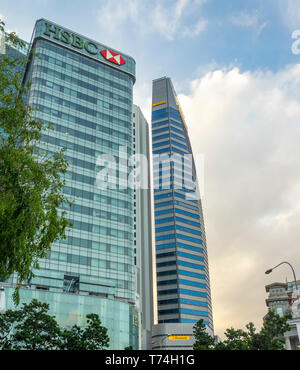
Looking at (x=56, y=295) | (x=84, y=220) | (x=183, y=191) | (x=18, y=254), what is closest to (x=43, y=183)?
(x=18, y=254)

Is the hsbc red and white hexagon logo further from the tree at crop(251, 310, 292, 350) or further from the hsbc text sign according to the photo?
the tree at crop(251, 310, 292, 350)

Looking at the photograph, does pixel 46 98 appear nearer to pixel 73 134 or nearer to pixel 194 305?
pixel 73 134

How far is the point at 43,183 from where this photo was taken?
1677 centimetres

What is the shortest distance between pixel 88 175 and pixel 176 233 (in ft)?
254

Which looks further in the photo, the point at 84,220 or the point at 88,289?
the point at 84,220

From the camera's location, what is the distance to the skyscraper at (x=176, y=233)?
138 metres

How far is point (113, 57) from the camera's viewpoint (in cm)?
10175

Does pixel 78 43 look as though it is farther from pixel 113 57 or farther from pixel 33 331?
pixel 33 331

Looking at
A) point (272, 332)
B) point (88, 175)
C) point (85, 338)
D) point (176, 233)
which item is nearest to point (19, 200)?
point (85, 338)

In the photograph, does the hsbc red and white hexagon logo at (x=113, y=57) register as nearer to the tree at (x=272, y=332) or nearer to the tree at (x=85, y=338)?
the tree at (x=85, y=338)

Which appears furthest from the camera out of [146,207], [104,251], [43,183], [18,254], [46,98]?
[146,207]

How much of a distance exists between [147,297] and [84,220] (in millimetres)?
69571

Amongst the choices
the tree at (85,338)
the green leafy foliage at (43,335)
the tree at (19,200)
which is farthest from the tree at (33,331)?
the tree at (19,200)

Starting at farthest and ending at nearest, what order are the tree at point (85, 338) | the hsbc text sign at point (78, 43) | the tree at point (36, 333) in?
the hsbc text sign at point (78, 43) → the tree at point (85, 338) → the tree at point (36, 333)
